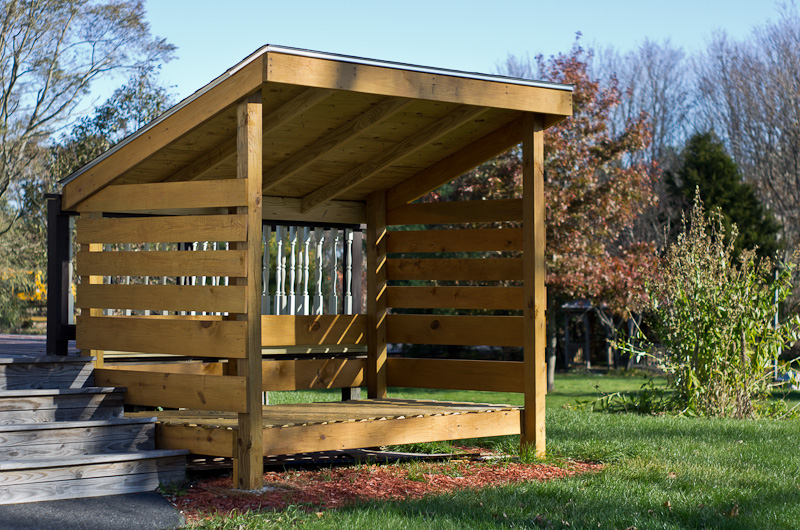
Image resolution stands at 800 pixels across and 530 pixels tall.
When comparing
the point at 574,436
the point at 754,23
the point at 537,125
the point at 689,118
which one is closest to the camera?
the point at 537,125

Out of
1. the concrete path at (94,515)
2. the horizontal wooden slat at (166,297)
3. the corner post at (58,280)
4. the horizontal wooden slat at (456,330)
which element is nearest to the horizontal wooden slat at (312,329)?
the horizontal wooden slat at (456,330)

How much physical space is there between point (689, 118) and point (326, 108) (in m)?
26.2

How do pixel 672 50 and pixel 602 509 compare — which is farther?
pixel 672 50

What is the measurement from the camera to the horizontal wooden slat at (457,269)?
6.34m

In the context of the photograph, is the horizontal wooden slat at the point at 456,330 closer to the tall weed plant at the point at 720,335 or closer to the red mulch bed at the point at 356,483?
the red mulch bed at the point at 356,483

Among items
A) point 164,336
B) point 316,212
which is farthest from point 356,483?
point 316,212

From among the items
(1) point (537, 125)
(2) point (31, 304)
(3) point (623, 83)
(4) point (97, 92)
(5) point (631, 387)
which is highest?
(3) point (623, 83)

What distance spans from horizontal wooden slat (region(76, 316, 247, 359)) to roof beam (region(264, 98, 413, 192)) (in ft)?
5.56

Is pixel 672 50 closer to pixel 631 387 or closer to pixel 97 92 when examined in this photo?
pixel 631 387

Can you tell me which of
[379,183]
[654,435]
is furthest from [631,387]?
[379,183]

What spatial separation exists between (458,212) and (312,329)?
159cm

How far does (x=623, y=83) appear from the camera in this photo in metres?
30.0

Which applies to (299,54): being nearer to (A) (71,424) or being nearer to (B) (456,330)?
(A) (71,424)

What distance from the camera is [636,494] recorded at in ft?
14.8
